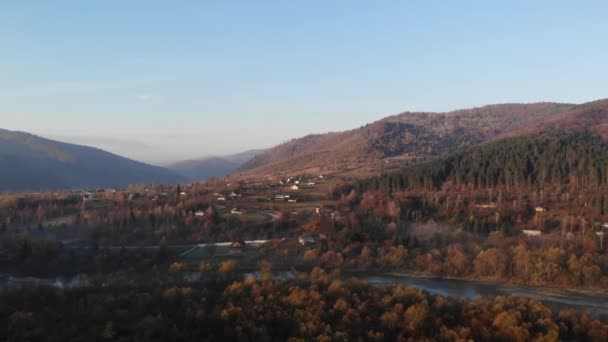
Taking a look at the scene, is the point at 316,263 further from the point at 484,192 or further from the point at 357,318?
the point at 484,192

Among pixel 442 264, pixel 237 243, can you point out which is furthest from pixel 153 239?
pixel 442 264

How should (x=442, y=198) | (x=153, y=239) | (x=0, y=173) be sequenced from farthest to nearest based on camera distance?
1. (x=0, y=173)
2. (x=442, y=198)
3. (x=153, y=239)

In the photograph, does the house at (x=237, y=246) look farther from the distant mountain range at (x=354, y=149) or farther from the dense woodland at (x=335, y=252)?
the distant mountain range at (x=354, y=149)

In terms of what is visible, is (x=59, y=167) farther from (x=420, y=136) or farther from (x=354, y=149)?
(x=420, y=136)

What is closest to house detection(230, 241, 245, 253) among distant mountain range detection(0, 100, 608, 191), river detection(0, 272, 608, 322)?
river detection(0, 272, 608, 322)

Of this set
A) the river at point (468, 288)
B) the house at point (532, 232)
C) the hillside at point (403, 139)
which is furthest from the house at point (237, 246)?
the hillside at point (403, 139)

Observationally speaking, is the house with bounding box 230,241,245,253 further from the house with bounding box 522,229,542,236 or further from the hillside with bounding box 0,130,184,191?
the hillside with bounding box 0,130,184,191

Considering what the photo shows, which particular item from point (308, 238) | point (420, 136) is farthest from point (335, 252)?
point (420, 136)
